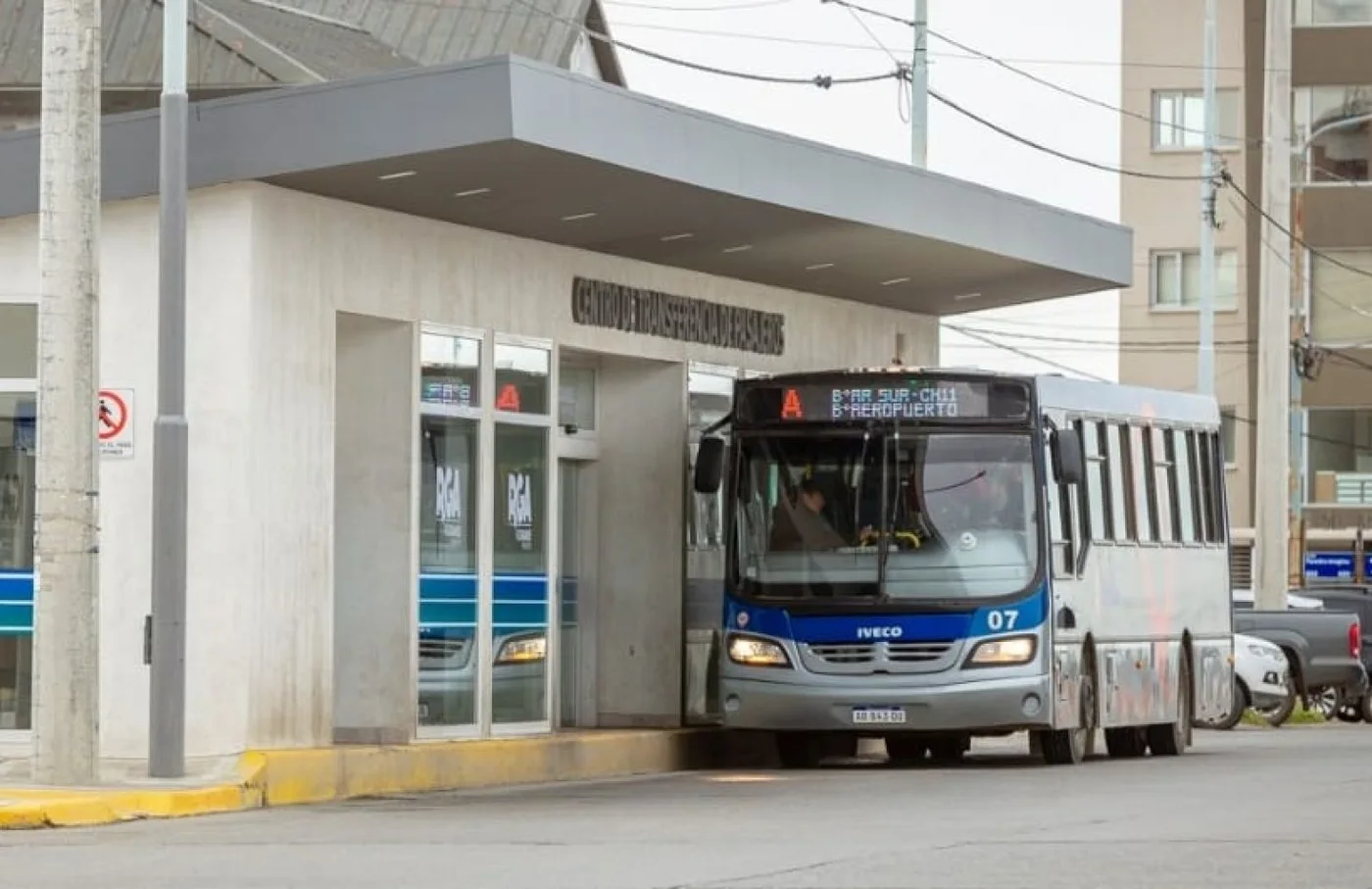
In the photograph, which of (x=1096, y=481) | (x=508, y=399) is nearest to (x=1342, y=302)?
(x=1096, y=481)

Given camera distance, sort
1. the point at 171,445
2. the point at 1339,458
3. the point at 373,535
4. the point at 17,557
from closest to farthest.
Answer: the point at 171,445 < the point at 17,557 < the point at 373,535 < the point at 1339,458

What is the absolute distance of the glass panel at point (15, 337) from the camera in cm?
2173

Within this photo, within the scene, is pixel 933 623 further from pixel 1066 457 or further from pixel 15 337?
pixel 15 337

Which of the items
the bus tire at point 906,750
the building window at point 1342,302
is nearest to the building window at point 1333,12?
the building window at point 1342,302

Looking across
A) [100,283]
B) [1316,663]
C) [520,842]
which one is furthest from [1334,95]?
[520,842]

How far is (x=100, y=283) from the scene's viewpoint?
21.4 meters

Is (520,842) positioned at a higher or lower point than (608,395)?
lower

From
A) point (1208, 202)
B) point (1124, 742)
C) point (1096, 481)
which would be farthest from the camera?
point (1208, 202)

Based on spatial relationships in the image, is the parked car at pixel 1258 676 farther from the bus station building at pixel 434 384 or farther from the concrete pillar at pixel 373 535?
the concrete pillar at pixel 373 535

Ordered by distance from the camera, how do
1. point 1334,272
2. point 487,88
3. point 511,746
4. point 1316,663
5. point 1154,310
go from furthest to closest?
1. point 1154,310
2. point 1334,272
3. point 1316,663
4. point 511,746
5. point 487,88

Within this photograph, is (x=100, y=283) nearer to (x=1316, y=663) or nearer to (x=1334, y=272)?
(x=1316, y=663)

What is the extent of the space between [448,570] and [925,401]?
396cm

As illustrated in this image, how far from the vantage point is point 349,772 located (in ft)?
67.8

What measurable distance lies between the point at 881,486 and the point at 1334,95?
45.2 m
